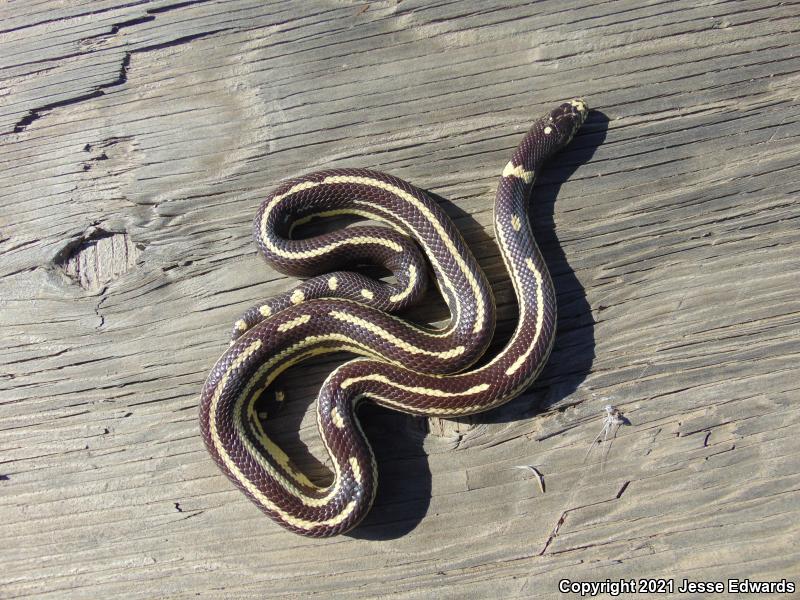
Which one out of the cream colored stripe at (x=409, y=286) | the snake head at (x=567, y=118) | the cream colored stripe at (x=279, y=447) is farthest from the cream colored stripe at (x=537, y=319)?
the cream colored stripe at (x=279, y=447)

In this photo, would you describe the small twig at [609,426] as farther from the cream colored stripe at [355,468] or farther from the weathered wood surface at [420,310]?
the cream colored stripe at [355,468]

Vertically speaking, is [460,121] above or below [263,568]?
above

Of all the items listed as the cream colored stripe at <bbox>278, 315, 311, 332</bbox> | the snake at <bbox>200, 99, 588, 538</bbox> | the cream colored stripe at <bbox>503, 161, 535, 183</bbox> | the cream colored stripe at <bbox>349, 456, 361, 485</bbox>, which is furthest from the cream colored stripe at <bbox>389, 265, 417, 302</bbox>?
the cream colored stripe at <bbox>349, 456, 361, 485</bbox>

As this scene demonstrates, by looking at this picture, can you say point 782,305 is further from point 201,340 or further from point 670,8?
point 201,340

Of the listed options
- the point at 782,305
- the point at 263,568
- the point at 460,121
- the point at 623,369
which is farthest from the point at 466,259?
the point at 263,568

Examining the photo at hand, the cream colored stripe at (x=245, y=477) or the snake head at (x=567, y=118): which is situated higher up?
the snake head at (x=567, y=118)

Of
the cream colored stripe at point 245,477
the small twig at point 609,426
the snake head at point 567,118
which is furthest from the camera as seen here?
the snake head at point 567,118
